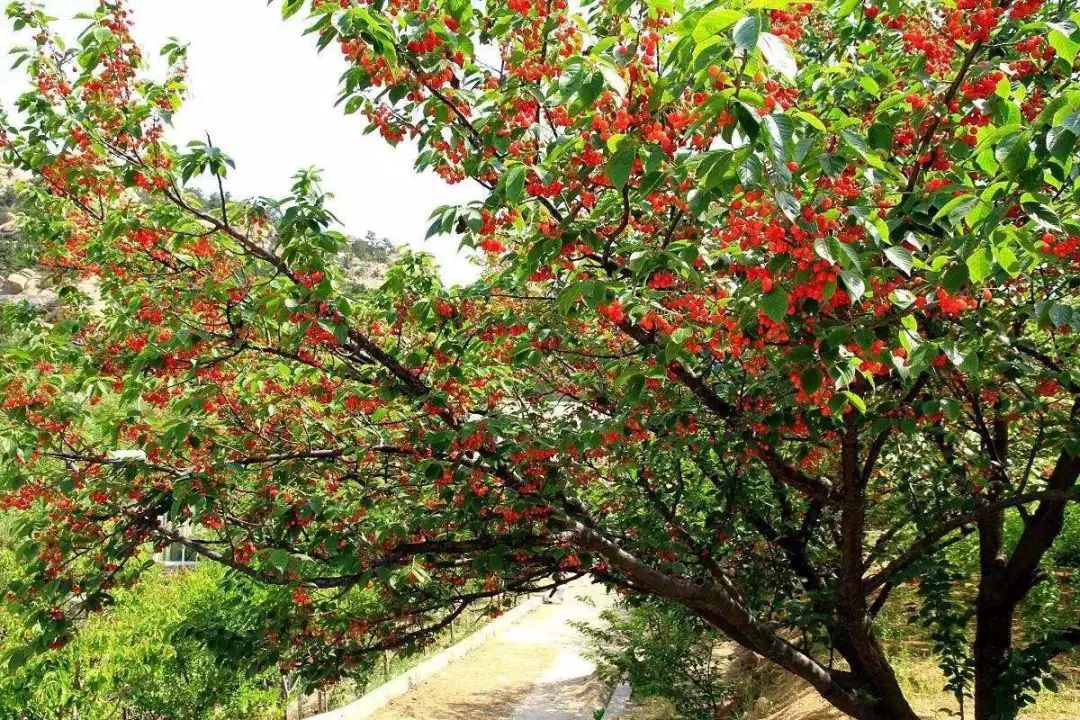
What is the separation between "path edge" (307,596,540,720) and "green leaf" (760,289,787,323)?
353 inches

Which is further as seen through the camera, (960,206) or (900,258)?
(900,258)

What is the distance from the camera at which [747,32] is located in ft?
4.75

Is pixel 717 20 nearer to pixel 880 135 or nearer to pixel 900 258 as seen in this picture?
pixel 900 258

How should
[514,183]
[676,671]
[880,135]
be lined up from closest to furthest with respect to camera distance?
[514,183]
[880,135]
[676,671]

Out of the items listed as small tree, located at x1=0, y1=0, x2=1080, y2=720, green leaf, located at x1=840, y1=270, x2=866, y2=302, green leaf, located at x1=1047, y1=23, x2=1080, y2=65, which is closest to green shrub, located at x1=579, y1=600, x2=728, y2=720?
small tree, located at x1=0, y1=0, x2=1080, y2=720

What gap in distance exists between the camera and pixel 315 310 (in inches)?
135

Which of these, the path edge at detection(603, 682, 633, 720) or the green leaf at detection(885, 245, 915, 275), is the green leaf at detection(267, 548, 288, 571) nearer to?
the green leaf at detection(885, 245, 915, 275)

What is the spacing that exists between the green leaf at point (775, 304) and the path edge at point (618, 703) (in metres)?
9.35

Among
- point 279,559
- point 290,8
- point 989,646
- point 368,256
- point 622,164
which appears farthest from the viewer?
point 368,256

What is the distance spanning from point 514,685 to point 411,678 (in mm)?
1778

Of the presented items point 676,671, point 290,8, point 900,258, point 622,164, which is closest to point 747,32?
point 622,164

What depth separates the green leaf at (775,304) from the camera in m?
1.99

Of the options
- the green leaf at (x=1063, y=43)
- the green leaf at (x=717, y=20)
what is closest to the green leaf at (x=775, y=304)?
the green leaf at (x=717, y=20)

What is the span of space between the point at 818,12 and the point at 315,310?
3.26 meters
